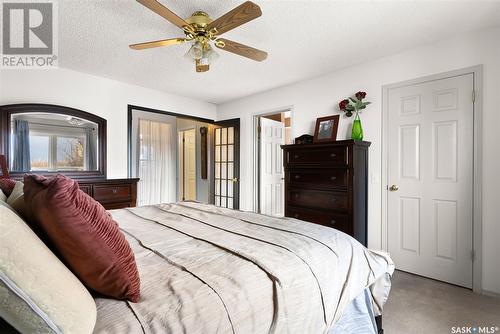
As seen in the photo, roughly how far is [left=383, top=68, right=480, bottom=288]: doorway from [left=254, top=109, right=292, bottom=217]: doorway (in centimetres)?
177

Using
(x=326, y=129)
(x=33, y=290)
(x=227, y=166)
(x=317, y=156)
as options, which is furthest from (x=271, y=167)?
(x=33, y=290)

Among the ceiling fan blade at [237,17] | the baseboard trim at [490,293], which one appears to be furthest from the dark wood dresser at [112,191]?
the baseboard trim at [490,293]

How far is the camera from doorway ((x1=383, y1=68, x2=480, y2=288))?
2.32 m

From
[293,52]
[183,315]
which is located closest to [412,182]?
[293,52]

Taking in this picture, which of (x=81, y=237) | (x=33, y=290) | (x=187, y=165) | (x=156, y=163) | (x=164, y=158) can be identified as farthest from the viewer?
(x=187, y=165)

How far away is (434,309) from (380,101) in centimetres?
212

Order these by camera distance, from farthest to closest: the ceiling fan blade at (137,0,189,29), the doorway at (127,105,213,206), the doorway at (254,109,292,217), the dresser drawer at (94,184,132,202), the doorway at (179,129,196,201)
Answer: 1. the doorway at (179,129,196,201)
2. the doorway at (127,105,213,206)
3. the doorway at (254,109,292,217)
4. the dresser drawer at (94,184,132,202)
5. the ceiling fan blade at (137,0,189,29)

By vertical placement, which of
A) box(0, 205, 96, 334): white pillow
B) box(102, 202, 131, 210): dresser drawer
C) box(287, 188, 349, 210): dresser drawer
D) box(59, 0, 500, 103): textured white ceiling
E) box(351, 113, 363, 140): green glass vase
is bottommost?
box(102, 202, 131, 210): dresser drawer

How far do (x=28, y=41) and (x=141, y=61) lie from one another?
1037 millimetres

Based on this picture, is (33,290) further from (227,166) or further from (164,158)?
(164,158)

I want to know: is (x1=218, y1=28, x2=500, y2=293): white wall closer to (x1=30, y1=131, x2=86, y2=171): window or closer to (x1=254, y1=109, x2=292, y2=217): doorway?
(x1=254, y1=109, x2=292, y2=217): doorway

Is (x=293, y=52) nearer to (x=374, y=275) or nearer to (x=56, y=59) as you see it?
(x=374, y=275)

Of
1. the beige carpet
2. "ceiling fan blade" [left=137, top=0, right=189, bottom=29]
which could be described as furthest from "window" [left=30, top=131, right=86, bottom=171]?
the beige carpet

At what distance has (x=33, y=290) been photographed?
1.82ft
